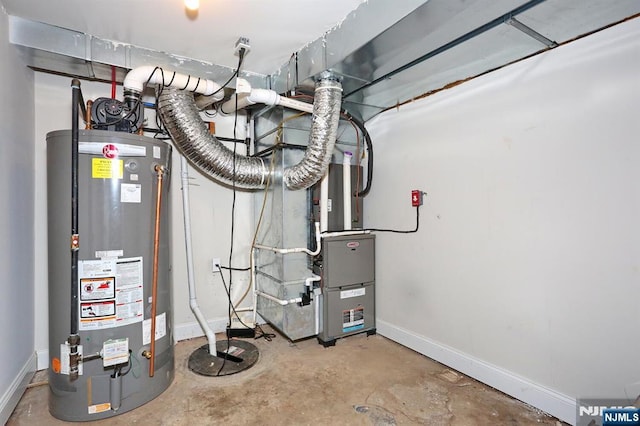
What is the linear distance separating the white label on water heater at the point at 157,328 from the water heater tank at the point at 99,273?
22 mm

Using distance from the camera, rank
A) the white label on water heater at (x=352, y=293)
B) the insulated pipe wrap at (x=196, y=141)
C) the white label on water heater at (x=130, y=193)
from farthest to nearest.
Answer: the white label on water heater at (x=352, y=293)
the insulated pipe wrap at (x=196, y=141)
the white label on water heater at (x=130, y=193)

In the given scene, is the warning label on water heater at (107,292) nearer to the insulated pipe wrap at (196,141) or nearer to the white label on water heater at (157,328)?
the white label on water heater at (157,328)

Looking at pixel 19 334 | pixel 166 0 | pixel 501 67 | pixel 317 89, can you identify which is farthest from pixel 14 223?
pixel 501 67

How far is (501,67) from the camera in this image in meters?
2.07

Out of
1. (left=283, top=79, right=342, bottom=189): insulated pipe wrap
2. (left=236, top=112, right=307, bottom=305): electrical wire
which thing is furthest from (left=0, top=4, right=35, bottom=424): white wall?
(left=283, top=79, right=342, bottom=189): insulated pipe wrap

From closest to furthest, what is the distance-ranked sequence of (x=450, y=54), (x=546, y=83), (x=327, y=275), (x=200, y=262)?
(x=546, y=83), (x=450, y=54), (x=327, y=275), (x=200, y=262)

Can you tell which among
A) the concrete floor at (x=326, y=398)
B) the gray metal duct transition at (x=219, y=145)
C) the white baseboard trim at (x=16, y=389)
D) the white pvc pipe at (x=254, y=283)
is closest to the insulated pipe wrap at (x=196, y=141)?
the gray metal duct transition at (x=219, y=145)

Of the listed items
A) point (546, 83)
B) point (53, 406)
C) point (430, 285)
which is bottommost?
point (53, 406)

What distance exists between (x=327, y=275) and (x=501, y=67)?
199cm

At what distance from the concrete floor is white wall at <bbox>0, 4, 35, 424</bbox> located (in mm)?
243

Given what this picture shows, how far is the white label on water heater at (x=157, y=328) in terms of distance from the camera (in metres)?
1.89

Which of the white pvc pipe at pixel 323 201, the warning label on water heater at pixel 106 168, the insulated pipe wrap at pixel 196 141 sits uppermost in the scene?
the insulated pipe wrap at pixel 196 141

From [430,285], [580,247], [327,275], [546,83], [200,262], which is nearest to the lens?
[580,247]

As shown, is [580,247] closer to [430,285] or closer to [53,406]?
[430,285]
